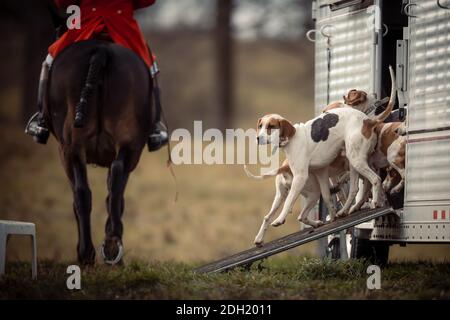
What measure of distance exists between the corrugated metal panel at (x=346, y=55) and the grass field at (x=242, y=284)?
6.48ft

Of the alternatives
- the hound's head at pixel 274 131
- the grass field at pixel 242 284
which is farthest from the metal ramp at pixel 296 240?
the hound's head at pixel 274 131

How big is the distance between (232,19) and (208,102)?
15.9 ft

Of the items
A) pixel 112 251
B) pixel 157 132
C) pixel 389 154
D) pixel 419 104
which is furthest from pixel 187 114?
pixel 419 104

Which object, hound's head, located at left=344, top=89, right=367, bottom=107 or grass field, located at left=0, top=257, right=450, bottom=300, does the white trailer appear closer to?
hound's head, located at left=344, top=89, right=367, bottom=107

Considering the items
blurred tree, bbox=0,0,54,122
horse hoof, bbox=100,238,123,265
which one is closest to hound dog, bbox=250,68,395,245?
horse hoof, bbox=100,238,123,265

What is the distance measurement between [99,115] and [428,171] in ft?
10.6

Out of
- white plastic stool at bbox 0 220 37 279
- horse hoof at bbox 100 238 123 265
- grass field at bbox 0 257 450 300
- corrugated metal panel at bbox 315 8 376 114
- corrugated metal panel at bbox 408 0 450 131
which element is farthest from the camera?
corrugated metal panel at bbox 315 8 376 114

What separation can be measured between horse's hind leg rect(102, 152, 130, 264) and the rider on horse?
0.96 m

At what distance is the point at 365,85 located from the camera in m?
10.1

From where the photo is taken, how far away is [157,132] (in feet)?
36.3

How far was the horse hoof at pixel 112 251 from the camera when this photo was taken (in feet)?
31.3

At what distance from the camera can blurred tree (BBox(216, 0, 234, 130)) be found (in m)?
31.1
